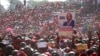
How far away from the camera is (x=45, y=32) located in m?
22.9

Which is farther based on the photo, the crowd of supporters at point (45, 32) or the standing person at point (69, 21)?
the standing person at point (69, 21)

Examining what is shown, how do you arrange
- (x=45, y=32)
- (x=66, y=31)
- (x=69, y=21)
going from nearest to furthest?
(x=69, y=21) → (x=66, y=31) → (x=45, y=32)

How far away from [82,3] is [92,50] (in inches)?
813

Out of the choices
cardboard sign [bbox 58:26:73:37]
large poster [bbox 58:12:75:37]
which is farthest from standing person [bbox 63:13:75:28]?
cardboard sign [bbox 58:26:73:37]

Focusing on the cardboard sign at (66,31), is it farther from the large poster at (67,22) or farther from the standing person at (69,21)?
the standing person at (69,21)

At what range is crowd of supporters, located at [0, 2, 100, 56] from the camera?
45.7 feet

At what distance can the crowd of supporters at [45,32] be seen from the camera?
13.9m

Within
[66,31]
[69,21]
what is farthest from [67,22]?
[66,31]

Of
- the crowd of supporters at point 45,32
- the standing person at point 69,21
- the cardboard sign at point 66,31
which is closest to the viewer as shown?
the crowd of supporters at point 45,32

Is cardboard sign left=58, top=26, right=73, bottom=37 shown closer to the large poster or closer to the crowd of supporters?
the large poster

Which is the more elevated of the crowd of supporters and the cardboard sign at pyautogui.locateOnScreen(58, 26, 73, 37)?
the cardboard sign at pyautogui.locateOnScreen(58, 26, 73, 37)

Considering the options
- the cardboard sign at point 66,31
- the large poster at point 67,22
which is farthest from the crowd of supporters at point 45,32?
the large poster at point 67,22

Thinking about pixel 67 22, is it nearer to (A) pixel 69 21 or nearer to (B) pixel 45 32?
(A) pixel 69 21

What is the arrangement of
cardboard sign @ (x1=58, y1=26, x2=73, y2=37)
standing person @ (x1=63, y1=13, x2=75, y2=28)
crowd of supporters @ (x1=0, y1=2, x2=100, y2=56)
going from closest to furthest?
crowd of supporters @ (x1=0, y1=2, x2=100, y2=56) → standing person @ (x1=63, y1=13, x2=75, y2=28) → cardboard sign @ (x1=58, y1=26, x2=73, y2=37)
